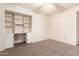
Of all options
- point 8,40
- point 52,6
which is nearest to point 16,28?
point 8,40

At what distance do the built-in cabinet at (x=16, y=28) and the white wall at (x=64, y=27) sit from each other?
1422 millimetres

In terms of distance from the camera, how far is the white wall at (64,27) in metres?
2.79

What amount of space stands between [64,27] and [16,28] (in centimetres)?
214

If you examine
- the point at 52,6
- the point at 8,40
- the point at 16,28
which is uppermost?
the point at 52,6

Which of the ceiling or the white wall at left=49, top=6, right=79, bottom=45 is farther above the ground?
the ceiling

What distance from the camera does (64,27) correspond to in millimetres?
3025

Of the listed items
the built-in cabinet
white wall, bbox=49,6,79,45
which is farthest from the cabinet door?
white wall, bbox=49,6,79,45

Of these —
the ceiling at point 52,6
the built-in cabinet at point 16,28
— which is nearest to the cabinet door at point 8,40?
the built-in cabinet at point 16,28

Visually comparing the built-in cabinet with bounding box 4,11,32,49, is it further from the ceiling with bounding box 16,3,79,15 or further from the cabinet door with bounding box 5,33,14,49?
the ceiling with bounding box 16,3,79,15

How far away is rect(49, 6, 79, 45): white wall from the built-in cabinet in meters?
1.42

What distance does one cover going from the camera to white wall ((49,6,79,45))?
279 centimetres

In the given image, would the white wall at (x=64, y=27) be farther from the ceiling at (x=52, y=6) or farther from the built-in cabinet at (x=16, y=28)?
the built-in cabinet at (x=16, y=28)

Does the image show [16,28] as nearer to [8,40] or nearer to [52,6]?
[8,40]

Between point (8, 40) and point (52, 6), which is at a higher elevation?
point (52, 6)
